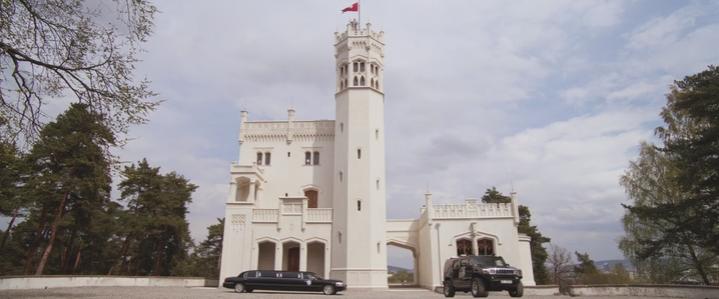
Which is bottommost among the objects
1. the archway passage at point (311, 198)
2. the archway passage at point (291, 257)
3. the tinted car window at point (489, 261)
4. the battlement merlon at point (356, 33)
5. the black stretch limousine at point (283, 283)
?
the black stretch limousine at point (283, 283)

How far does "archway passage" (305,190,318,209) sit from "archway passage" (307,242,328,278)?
3.10 meters

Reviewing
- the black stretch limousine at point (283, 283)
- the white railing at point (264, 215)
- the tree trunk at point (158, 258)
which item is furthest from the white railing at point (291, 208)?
the tree trunk at point (158, 258)

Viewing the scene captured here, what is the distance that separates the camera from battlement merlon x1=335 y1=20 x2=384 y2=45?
32531 millimetres

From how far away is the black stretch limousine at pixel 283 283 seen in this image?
2045 centimetres

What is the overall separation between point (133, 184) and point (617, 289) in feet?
102

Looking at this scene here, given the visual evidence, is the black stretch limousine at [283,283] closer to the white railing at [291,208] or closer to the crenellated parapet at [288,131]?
the white railing at [291,208]

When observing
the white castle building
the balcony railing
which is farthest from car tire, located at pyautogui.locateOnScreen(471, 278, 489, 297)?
the balcony railing

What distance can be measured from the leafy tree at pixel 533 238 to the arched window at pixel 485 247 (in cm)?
1310

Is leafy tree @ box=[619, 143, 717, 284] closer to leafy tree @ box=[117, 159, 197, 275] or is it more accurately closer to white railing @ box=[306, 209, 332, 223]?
white railing @ box=[306, 209, 332, 223]

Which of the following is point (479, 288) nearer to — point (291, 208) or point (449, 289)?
point (449, 289)

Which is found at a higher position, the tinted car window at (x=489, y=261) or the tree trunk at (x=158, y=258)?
the tree trunk at (x=158, y=258)

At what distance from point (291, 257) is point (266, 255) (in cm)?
171

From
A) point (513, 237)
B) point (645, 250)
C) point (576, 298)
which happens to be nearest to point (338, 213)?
point (513, 237)

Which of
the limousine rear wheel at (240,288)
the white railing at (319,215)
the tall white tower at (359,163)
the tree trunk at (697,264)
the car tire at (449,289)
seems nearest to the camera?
the car tire at (449,289)
